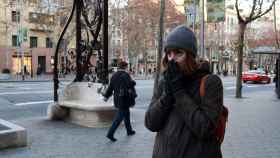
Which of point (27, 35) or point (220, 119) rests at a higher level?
point (27, 35)

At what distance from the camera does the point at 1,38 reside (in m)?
55.4

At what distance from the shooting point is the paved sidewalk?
23.5 ft

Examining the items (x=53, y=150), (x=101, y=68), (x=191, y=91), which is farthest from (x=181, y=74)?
(x=101, y=68)

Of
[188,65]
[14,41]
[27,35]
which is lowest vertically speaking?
[188,65]

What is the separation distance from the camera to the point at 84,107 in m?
10.2

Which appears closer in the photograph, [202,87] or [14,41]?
[202,87]

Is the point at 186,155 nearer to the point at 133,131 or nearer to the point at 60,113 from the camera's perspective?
the point at 133,131

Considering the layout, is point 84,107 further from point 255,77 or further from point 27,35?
point 27,35

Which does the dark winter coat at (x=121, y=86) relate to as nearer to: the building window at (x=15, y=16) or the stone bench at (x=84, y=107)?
the stone bench at (x=84, y=107)

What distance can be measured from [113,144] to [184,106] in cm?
572

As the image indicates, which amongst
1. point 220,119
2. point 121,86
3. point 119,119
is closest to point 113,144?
point 119,119

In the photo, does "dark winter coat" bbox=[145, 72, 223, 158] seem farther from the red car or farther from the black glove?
the red car

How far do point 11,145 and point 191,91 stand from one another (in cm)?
571

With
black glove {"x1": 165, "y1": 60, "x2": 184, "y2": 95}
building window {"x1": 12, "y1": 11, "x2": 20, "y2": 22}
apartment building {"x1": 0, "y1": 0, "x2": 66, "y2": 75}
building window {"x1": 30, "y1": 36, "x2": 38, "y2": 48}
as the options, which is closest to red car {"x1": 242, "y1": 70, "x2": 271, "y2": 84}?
apartment building {"x1": 0, "y1": 0, "x2": 66, "y2": 75}
